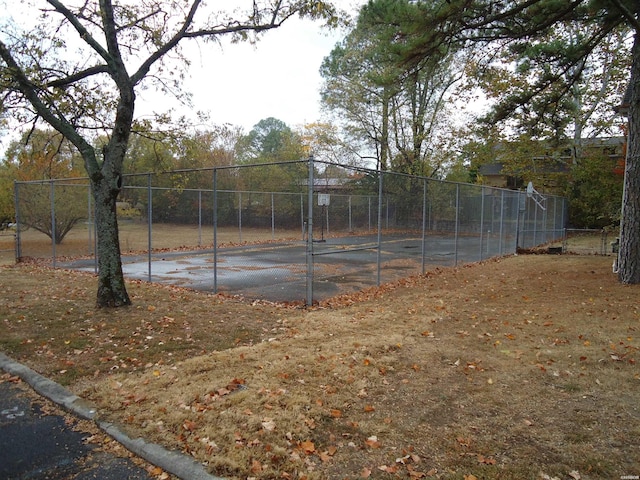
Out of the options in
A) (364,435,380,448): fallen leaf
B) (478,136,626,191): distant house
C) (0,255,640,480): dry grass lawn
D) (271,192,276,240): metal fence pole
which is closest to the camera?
(0,255,640,480): dry grass lawn

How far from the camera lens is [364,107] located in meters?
27.3

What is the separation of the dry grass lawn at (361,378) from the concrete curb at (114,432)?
0.08m

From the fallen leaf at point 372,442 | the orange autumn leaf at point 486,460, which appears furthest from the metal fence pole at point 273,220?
the orange autumn leaf at point 486,460

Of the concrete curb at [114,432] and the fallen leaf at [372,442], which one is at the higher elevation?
the fallen leaf at [372,442]

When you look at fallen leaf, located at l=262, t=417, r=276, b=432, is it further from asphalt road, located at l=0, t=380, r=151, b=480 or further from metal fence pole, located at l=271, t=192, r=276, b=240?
metal fence pole, located at l=271, t=192, r=276, b=240

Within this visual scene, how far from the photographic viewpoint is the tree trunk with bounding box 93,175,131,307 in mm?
6227

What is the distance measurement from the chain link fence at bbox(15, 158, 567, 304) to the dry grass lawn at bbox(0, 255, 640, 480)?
1.88 metres

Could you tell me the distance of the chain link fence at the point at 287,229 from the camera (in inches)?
386

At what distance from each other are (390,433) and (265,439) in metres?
0.86

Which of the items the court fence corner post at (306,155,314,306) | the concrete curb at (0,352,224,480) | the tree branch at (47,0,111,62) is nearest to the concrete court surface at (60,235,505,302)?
the court fence corner post at (306,155,314,306)

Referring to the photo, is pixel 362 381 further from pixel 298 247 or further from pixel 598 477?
pixel 298 247

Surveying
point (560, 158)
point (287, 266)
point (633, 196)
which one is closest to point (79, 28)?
point (287, 266)

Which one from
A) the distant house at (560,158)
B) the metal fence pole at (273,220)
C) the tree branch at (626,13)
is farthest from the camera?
the distant house at (560,158)

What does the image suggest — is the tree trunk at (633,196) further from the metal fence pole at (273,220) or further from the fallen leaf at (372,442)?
the metal fence pole at (273,220)
